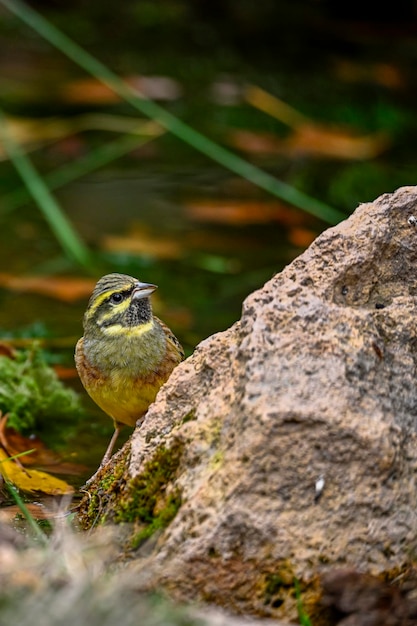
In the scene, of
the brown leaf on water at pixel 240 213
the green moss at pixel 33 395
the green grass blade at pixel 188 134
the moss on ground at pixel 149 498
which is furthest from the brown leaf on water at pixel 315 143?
the moss on ground at pixel 149 498

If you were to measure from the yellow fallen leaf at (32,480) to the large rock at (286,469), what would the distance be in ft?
3.66

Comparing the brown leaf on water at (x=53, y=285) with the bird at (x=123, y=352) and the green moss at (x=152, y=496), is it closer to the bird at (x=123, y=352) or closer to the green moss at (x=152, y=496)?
the bird at (x=123, y=352)

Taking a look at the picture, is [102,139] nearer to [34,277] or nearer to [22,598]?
[34,277]

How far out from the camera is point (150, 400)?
4.79m

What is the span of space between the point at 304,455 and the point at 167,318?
435 cm

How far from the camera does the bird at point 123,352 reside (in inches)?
189

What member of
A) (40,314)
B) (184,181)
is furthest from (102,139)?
(40,314)

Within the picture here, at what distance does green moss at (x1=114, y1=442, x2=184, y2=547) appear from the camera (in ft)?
11.4

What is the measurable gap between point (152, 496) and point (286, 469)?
1.55 ft

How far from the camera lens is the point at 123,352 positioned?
16.0 ft

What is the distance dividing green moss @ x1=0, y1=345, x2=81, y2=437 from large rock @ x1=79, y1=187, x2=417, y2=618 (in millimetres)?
1959

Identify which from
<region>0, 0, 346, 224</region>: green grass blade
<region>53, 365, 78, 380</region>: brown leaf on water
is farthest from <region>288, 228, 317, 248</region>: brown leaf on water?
<region>53, 365, 78, 380</region>: brown leaf on water

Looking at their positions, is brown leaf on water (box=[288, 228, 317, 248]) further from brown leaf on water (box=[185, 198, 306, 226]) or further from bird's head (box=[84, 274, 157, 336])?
bird's head (box=[84, 274, 157, 336])

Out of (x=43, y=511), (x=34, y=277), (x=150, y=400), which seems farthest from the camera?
(x=34, y=277)
